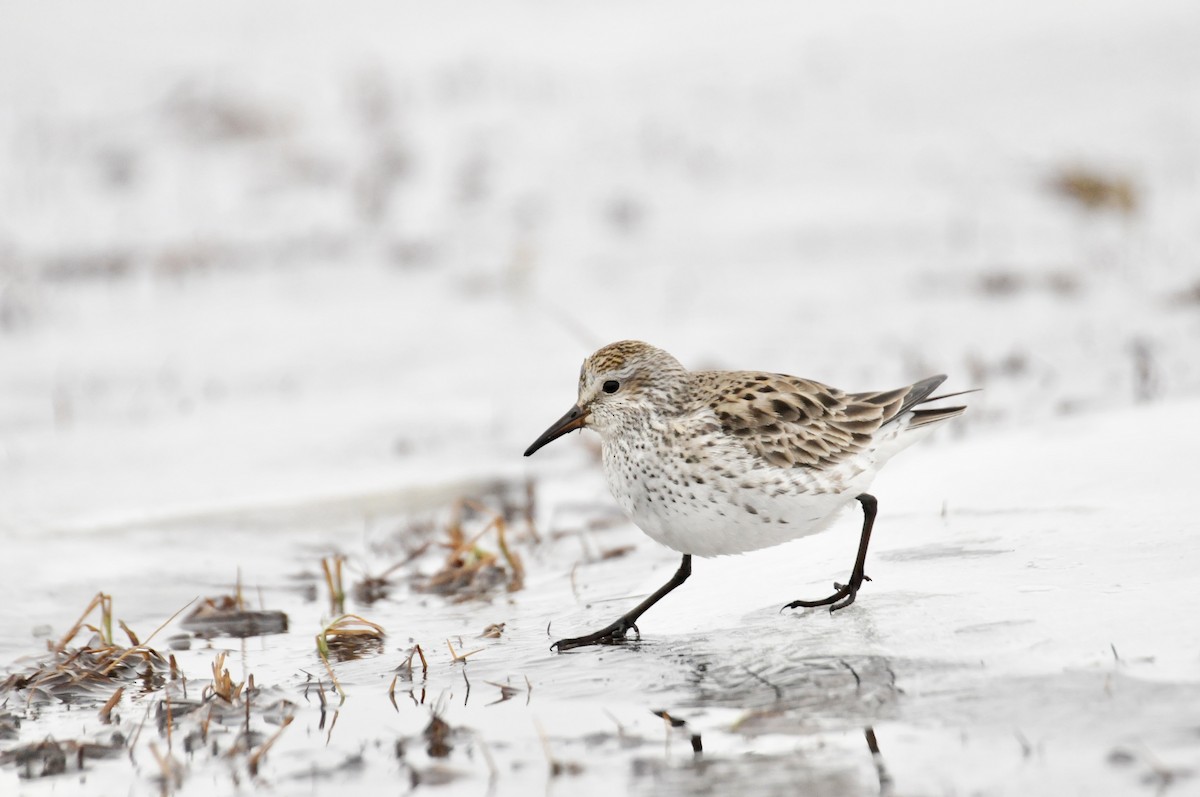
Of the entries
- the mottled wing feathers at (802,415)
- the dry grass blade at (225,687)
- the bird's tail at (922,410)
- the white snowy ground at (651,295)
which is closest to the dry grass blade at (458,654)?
the white snowy ground at (651,295)

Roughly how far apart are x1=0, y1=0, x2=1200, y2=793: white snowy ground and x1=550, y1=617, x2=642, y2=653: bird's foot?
75 mm

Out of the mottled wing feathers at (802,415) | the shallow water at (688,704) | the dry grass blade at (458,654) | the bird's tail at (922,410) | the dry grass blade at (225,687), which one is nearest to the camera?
the shallow water at (688,704)

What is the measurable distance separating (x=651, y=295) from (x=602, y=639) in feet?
26.7

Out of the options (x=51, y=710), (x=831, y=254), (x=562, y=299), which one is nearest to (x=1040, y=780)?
(x=51, y=710)

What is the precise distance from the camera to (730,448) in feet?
15.5

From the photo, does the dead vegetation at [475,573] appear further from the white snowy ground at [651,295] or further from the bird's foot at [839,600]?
the bird's foot at [839,600]

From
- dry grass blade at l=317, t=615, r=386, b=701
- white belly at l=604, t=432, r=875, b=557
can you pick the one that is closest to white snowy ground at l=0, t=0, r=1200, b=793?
white belly at l=604, t=432, r=875, b=557

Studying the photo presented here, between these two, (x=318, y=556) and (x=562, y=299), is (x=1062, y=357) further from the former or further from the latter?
(x=318, y=556)

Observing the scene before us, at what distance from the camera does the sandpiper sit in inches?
182

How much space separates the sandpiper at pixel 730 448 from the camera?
4.63 metres

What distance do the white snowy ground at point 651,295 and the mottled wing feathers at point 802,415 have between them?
18.2 inches

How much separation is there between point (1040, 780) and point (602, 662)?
1589mm

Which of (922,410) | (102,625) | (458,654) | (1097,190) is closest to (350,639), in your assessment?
(458,654)

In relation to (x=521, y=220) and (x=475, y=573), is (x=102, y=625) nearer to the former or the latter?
(x=475, y=573)
